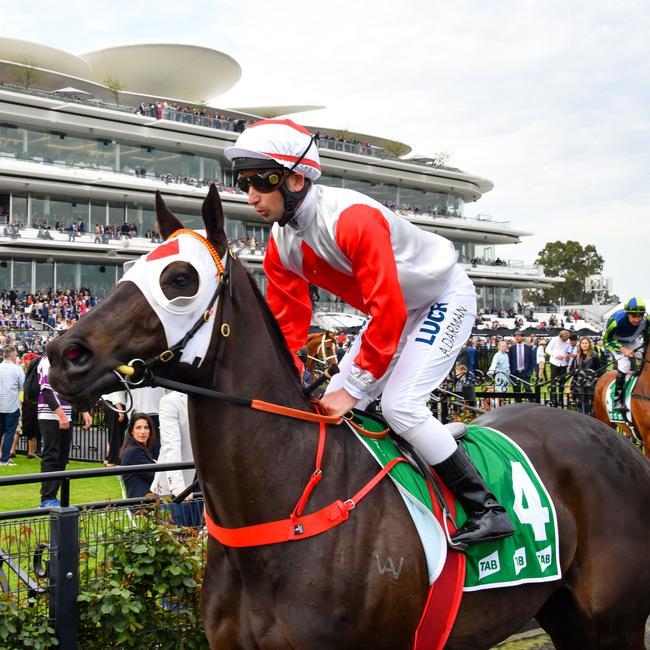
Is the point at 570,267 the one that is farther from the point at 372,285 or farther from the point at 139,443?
the point at 372,285

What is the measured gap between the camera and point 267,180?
2.83 m

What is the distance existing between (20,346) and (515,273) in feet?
165

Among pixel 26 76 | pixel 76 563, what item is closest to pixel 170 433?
pixel 76 563

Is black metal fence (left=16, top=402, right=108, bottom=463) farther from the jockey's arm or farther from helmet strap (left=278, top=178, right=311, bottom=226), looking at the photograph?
the jockey's arm

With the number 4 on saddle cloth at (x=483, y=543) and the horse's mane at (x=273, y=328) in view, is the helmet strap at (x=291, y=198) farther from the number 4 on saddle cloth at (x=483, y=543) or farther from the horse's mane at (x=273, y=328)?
the number 4 on saddle cloth at (x=483, y=543)

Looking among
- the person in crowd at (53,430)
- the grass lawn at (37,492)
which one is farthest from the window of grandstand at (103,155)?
the person in crowd at (53,430)

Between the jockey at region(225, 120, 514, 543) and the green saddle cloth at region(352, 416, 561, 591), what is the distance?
3.8 inches

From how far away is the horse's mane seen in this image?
281cm

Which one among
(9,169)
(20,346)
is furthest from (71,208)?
(20,346)

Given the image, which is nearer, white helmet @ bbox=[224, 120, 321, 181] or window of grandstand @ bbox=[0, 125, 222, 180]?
white helmet @ bbox=[224, 120, 321, 181]

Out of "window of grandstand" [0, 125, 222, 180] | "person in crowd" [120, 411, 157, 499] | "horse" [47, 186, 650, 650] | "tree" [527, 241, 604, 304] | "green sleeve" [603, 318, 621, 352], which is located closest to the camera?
"horse" [47, 186, 650, 650]

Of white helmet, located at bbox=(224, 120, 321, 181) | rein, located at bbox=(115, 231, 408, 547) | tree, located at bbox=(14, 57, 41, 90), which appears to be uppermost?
tree, located at bbox=(14, 57, 41, 90)

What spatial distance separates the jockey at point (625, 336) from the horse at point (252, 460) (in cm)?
590

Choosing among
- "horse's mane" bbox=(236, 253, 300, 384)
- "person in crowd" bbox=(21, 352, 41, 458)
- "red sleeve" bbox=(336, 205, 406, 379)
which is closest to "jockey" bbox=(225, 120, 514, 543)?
"red sleeve" bbox=(336, 205, 406, 379)
